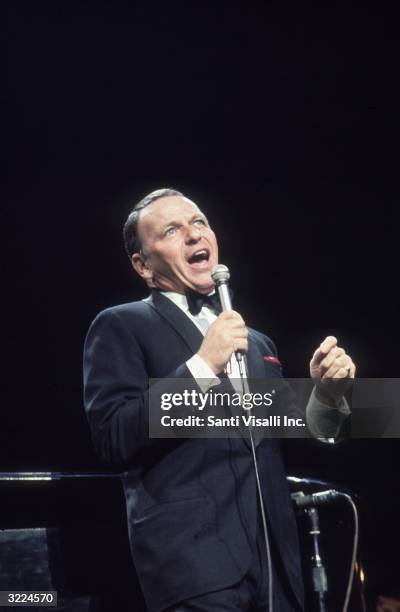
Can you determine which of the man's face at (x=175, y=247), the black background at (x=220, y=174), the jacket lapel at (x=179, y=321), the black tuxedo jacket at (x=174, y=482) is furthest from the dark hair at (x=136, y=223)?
the black background at (x=220, y=174)

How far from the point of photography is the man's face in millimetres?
1811

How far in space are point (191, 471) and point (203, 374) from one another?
0.70 ft

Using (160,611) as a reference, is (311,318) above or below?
above

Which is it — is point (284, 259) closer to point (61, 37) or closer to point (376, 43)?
→ point (376, 43)

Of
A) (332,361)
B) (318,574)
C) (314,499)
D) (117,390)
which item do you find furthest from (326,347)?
(318,574)

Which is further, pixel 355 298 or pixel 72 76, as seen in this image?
pixel 355 298

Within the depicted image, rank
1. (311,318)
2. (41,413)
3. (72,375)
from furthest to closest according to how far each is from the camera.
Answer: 1. (311,318)
2. (72,375)
3. (41,413)

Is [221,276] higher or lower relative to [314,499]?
higher

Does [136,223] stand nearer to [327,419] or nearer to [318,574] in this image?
[327,419]

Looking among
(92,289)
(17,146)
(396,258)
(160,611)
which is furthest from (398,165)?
(160,611)

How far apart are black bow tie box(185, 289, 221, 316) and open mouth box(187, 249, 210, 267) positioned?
0.28 ft

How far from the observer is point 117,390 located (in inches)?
57.2

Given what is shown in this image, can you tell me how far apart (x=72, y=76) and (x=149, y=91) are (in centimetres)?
37

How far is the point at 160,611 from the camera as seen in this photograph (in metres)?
1.26
